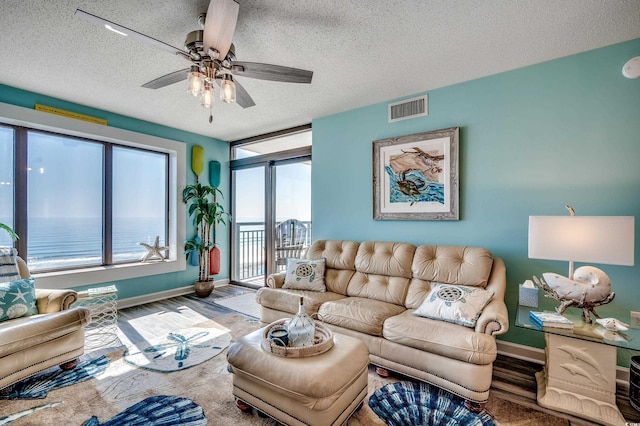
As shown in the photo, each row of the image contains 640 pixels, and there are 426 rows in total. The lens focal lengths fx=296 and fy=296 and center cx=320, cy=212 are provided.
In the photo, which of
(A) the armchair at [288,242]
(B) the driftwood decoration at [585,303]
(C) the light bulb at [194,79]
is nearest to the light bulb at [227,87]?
(C) the light bulb at [194,79]

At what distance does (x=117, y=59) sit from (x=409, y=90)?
2.73 metres

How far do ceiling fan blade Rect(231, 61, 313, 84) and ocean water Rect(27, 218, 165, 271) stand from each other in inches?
128

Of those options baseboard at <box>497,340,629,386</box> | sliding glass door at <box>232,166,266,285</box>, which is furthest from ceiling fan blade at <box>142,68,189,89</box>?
baseboard at <box>497,340,629,386</box>

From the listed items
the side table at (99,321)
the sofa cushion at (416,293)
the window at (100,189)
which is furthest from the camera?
the window at (100,189)

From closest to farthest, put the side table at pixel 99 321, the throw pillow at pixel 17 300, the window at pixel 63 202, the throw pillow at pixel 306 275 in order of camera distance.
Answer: the throw pillow at pixel 17 300
the side table at pixel 99 321
the throw pillow at pixel 306 275
the window at pixel 63 202

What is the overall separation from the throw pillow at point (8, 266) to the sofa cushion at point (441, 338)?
10.2ft

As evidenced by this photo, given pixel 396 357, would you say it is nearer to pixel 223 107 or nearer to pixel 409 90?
pixel 409 90

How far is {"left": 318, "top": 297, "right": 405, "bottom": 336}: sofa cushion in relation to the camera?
2.34 meters

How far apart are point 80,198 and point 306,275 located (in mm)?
3114

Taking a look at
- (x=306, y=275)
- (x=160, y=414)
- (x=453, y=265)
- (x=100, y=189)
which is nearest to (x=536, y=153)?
(x=453, y=265)

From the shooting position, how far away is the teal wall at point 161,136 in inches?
127


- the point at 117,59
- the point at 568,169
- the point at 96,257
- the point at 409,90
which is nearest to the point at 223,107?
the point at 117,59

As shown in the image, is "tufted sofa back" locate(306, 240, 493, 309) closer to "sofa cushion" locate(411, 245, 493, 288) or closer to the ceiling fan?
Result: "sofa cushion" locate(411, 245, 493, 288)

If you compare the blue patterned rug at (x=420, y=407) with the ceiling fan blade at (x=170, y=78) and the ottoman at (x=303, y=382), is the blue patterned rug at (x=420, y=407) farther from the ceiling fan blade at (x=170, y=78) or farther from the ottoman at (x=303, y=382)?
the ceiling fan blade at (x=170, y=78)
